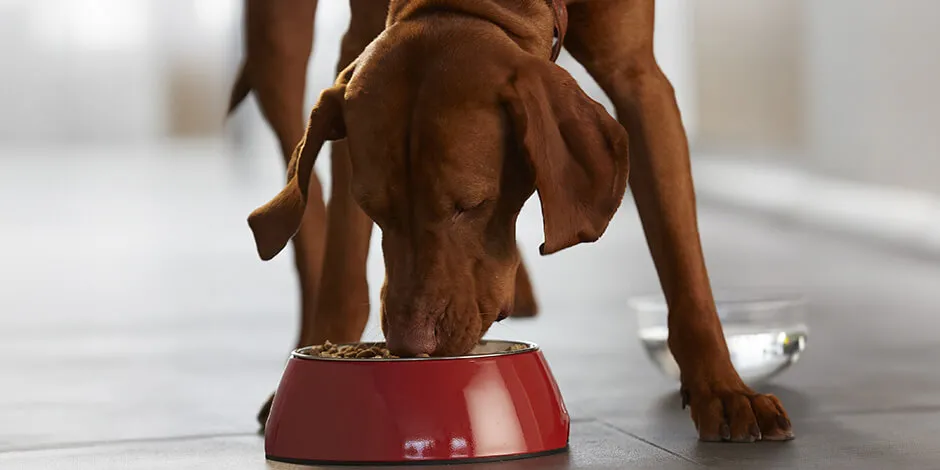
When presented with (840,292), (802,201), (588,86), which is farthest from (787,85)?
(840,292)

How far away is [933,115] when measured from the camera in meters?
7.47

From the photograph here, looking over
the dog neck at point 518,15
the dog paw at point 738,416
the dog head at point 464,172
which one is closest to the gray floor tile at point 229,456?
the dog paw at point 738,416

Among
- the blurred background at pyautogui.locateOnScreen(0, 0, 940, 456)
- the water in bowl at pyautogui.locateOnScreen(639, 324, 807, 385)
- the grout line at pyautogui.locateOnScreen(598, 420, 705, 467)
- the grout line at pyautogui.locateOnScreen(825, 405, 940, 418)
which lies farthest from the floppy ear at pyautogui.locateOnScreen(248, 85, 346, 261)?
the grout line at pyautogui.locateOnScreen(825, 405, 940, 418)

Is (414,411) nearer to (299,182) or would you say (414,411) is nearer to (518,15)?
(299,182)

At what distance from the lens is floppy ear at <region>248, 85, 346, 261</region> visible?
97.5 inches

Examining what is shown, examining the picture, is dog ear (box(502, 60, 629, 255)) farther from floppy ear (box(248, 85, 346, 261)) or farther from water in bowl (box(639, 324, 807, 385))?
water in bowl (box(639, 324, 807, 385))

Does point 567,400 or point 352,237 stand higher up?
point 352,237

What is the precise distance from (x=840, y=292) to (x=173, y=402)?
9.30 ft

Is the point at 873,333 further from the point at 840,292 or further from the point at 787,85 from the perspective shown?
the point at 787,85

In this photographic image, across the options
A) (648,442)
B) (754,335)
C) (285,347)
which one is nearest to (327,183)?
(285,347)

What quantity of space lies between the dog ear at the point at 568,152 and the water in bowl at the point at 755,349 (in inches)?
33.3

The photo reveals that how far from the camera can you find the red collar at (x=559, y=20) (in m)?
2.63

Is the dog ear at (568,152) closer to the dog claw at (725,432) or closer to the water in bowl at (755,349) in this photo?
the dog claw at (725,432)

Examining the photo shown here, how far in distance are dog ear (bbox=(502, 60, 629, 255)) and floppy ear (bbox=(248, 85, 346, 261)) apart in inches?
12.6
